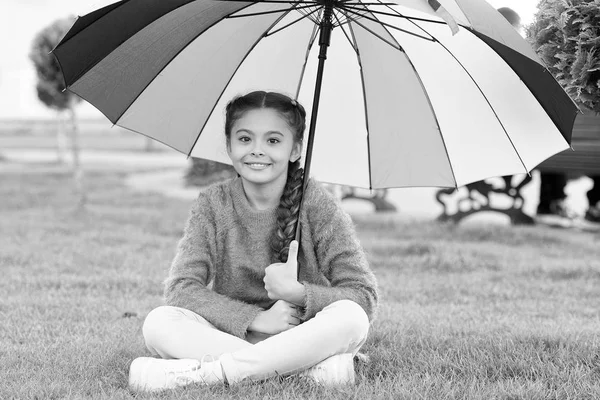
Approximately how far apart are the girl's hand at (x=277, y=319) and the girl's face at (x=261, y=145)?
1.67ft

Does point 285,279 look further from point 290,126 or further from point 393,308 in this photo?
point 393,308

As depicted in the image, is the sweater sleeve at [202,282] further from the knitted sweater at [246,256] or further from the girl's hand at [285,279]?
the girl's hand at [285,279]

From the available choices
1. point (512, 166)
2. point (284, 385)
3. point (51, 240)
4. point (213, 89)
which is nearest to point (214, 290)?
point (284, 385)

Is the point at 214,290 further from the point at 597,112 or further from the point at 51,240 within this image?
the point at 51,240

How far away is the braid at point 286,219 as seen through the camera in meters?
3.24

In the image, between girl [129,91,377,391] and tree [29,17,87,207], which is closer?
girl [129,91,377,391]

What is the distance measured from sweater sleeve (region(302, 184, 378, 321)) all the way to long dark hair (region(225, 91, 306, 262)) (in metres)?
0.11

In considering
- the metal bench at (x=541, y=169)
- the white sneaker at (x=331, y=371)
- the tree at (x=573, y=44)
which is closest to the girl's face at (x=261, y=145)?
the white sneaker at (x=331, y=371)

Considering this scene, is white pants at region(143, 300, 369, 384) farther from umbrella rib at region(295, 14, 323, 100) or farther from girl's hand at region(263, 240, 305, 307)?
umbrella rib at region(295, 14, 323, 100)

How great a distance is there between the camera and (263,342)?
3.00m

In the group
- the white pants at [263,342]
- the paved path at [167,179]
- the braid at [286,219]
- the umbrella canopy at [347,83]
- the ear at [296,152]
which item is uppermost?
the umbrella canopy at [347,83]

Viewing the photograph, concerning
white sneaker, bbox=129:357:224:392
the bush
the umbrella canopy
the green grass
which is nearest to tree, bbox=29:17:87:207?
the green grass

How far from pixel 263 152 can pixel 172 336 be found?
801mm

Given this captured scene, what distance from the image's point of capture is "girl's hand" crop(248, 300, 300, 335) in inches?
126
